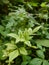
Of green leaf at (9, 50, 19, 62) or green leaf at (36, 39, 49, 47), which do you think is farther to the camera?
green leaf at (36, 39, 49, 47)

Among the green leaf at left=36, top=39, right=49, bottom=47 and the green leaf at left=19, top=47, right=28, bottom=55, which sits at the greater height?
the green leaf at left=19, top=47, right=28, bottom=55

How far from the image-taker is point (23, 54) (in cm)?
177

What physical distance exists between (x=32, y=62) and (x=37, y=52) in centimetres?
13

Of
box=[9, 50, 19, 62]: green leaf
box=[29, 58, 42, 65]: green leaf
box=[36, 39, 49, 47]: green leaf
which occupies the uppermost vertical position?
box=[9, 50, 19, 62]: green leaf

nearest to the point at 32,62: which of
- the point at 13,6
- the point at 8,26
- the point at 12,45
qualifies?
the point at 12,45

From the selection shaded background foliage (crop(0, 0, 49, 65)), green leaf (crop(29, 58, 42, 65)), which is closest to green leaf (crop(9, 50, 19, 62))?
shaded background foliage (crop(0, 0, 49, 65))

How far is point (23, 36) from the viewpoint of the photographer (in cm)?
185

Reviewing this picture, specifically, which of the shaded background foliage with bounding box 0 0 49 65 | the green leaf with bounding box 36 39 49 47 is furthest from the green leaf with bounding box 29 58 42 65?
the green leaf with bounding box 36 39 49 47

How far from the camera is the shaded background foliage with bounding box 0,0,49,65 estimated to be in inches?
70.7

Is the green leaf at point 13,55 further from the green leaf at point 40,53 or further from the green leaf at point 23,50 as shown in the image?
the green leaf at point 40,53

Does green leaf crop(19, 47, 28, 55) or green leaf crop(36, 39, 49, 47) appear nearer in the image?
green leaf crop(19, 47, 28, 55)

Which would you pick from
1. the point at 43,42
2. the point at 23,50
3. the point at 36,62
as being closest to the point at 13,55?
the point at 23,50

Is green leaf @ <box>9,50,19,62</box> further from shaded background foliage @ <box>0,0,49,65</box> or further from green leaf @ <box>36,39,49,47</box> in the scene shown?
green leaf @ <box>36,39,49,47</box>

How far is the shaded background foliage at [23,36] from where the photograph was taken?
5.90 feet
